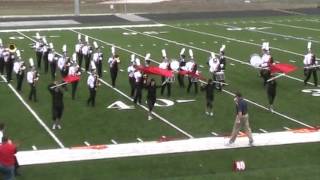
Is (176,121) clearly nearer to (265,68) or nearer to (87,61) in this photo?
(265,68)

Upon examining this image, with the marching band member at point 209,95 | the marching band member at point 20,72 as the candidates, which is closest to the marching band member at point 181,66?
the marching band member at point 209,95

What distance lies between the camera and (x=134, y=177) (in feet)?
44.8

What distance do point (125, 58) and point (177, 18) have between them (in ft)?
69.7

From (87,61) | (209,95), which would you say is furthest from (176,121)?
(87,61)

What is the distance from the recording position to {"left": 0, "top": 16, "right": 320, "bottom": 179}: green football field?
46.1 feet

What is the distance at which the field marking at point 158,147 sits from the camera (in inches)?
591

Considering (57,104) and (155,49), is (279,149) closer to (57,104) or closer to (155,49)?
(57,104)

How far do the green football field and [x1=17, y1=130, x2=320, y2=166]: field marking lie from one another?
Answer: 0.37 m

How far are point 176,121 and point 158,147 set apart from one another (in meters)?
3.03

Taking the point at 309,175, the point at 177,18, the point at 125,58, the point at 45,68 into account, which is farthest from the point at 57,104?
the point at 177,18

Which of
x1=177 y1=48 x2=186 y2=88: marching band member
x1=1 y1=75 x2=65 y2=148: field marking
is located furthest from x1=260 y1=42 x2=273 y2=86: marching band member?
x1=1 y1=75 x2=65 y2=148: field marking

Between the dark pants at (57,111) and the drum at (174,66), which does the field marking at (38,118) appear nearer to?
the dark pants at (57,111)

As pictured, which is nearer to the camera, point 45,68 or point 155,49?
point 45,68

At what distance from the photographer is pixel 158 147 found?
15.8m
